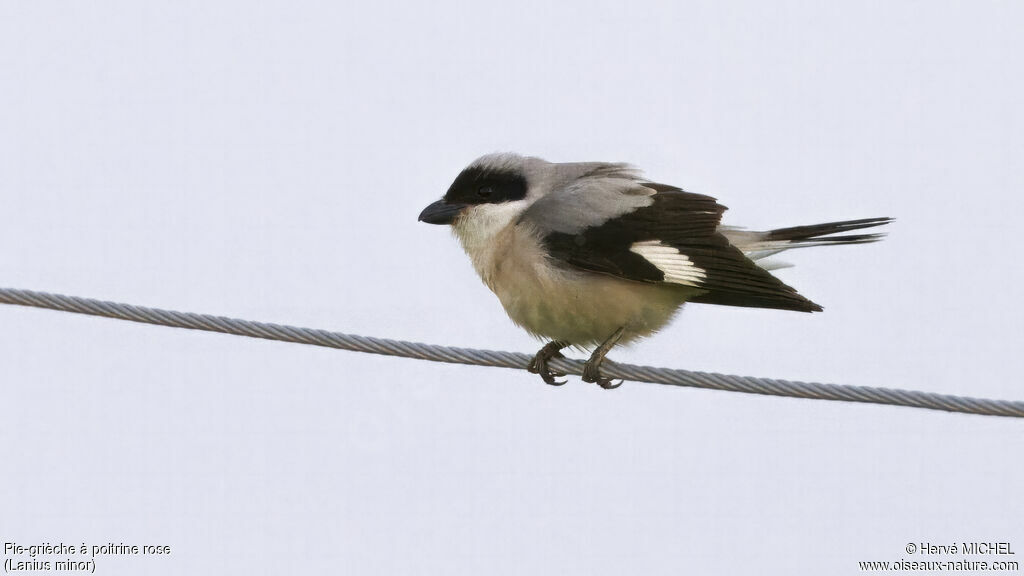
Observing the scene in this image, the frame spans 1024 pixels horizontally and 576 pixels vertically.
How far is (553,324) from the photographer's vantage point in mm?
6387

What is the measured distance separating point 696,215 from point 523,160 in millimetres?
1110

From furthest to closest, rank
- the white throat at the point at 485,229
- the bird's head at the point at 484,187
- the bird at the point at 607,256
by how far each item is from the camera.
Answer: the bird's head at the point at 484,187 < the white throat at the point at 485,229 < the bird at the point at 607,256

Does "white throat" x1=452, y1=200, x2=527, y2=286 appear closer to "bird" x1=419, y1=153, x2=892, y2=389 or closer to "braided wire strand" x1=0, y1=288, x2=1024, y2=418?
"bird" x1=419, y1=153, x2=892, y2=389

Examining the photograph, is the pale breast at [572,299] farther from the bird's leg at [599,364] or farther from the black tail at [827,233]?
the black tail at [827,233]

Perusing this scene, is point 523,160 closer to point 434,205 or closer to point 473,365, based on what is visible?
point 434,205

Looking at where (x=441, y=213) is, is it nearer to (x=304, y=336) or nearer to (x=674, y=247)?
(x=674, y=247)

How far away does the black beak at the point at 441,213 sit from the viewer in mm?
6863

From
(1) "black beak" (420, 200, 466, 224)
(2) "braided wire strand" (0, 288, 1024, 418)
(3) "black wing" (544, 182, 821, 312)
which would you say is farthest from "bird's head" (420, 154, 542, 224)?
(2) "braided wire strand" (0, 288, 1024, 418)

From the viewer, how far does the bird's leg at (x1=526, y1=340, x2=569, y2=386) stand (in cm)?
650

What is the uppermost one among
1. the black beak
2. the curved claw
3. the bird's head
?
the bird's head

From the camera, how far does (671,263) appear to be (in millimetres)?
6230

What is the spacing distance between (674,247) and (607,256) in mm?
365

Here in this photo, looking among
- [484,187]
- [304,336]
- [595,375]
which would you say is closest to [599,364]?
[595,375]

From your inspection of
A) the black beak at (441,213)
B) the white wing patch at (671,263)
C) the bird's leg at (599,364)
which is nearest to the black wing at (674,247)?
the white wing patch at (671,263)
